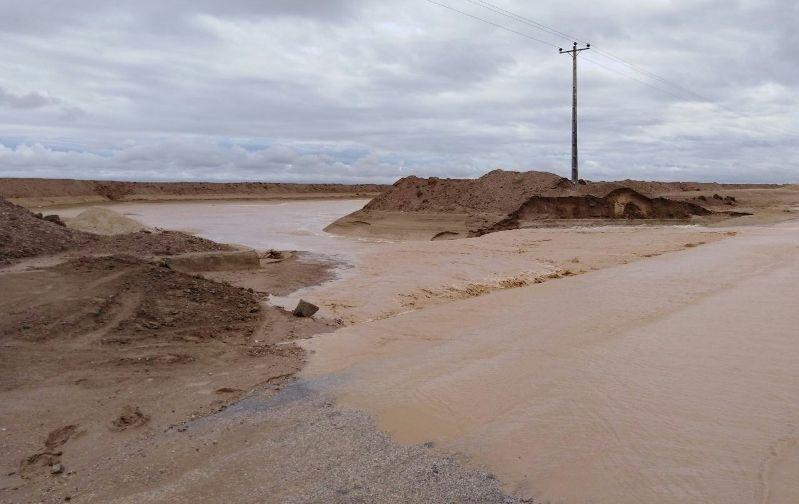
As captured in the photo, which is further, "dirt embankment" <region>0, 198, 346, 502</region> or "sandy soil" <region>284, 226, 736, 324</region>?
"sandy soil" <region>284, 226, 736, 324</region>

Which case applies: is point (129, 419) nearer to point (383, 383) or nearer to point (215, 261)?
point (383, 383)

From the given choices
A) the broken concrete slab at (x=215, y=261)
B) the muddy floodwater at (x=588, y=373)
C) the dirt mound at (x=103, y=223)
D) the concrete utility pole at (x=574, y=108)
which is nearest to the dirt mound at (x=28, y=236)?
the broken concrete slab at (x=215, y=261)

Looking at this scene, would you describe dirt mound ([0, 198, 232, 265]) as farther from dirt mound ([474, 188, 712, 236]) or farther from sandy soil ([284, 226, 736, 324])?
dirt mound ([474, 188, 712, 236])

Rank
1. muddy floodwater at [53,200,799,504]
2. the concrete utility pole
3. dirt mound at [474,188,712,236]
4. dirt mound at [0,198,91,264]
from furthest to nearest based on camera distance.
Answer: the concrete utility pole < dirt mound at [474,188,712,236] < dirt mound at [0,198,91,264] < muddy floodwater at [53,200,799,504]

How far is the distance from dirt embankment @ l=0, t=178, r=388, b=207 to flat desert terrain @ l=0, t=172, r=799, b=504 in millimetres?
36254

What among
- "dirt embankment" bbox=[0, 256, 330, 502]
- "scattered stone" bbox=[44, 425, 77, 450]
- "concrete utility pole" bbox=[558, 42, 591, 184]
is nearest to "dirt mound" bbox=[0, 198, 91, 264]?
"dirt embankment" bbox=[0, 256, 330, 502]

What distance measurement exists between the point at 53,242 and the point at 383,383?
6.77 m

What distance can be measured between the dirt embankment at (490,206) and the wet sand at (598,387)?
13.4 m

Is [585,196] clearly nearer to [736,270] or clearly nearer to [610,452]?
[736,270]

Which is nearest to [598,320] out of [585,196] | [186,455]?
[186,455]

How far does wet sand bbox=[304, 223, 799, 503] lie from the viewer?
3826mm

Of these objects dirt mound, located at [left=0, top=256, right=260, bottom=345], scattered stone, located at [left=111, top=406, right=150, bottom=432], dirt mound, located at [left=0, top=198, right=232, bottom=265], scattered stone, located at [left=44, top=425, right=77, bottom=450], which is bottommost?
scattered stone, located at [left=44, top=425, right=77, bottom=450]

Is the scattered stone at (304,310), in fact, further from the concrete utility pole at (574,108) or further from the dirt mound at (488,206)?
the concrete utility pole at (574,108)

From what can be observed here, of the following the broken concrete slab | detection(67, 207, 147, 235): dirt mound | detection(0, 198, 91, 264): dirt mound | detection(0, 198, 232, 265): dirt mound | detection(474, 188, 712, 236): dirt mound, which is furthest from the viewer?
detection(474, 188, 712, 236): dirt mound
